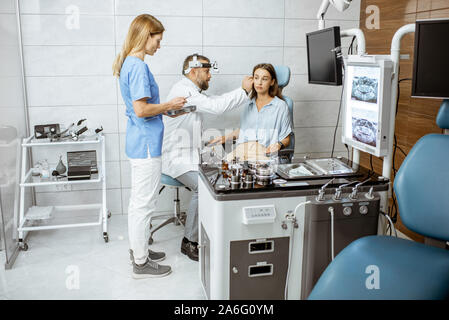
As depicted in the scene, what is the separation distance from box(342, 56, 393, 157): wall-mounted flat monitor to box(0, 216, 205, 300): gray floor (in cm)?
134

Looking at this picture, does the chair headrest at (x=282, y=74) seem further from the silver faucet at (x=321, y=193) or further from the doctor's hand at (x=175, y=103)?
the silver faucet at (x=321, y=193)

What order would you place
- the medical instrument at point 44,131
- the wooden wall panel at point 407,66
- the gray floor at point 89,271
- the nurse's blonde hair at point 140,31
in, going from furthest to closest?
the medical instrument at point 44,131 < the wooden wall panel at point 407,66 < the gray floor at point 89,271 < the nurse's blonde hair at point 140,31

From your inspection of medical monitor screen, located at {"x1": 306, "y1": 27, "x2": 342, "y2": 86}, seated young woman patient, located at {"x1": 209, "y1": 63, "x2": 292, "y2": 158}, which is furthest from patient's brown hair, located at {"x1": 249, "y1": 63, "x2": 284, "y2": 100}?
medical monitor screen, located at {"x1": 306, "y1": 27, "x2": 342, "y2": 86}

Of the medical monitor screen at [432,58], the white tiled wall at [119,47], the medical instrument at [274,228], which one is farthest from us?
the white tiled wall at [119,47]

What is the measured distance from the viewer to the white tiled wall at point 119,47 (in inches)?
140

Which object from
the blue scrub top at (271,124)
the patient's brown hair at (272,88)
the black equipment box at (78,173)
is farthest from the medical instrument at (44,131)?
the patient's brown hair at (272,88)

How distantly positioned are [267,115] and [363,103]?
1.10 metres

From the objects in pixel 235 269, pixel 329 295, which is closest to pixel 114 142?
pixel 235 269

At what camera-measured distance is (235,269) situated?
209 cm

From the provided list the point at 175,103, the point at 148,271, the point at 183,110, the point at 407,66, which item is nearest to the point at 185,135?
the point at 183,110

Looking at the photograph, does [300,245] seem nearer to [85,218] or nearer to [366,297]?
[366,297]

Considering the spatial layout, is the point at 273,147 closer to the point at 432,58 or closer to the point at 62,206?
the point at 432,58

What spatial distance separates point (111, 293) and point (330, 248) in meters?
1.39

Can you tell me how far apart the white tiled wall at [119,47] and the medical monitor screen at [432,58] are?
202 centimetres
